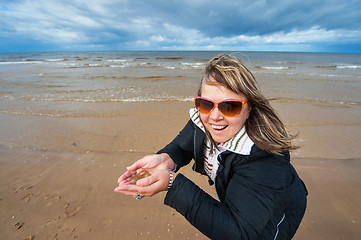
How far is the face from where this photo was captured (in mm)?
1402

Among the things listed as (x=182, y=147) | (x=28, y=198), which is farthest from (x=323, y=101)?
(x=28, y=198)

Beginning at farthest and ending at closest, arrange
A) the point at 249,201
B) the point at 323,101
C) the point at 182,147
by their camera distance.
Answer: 1. the point at 323,101
2. the point at 182,147
3. the point at 249,201

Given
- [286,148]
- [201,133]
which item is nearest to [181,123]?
[201,133]

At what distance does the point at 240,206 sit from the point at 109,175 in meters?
2.88

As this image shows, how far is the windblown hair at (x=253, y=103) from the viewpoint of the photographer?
1.32 metres

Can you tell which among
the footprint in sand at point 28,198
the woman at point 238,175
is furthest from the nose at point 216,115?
the footprint in sand at point 28,198

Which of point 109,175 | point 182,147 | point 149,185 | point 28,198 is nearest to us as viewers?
point 149,185

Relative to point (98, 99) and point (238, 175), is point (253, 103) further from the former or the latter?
point (98, 99)

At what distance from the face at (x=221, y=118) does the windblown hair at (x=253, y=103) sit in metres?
0.04

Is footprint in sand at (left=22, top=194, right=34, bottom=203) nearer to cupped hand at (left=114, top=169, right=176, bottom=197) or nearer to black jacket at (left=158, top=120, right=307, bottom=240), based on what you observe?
cupped hand at (left=114, top=169, right=176, bottom=197)

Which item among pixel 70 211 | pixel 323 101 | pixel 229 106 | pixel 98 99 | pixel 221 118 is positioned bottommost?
pixel 70 211

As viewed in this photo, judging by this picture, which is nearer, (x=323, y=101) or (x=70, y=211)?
(x=70, y=211)

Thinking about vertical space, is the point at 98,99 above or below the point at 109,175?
above

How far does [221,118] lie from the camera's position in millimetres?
1440
